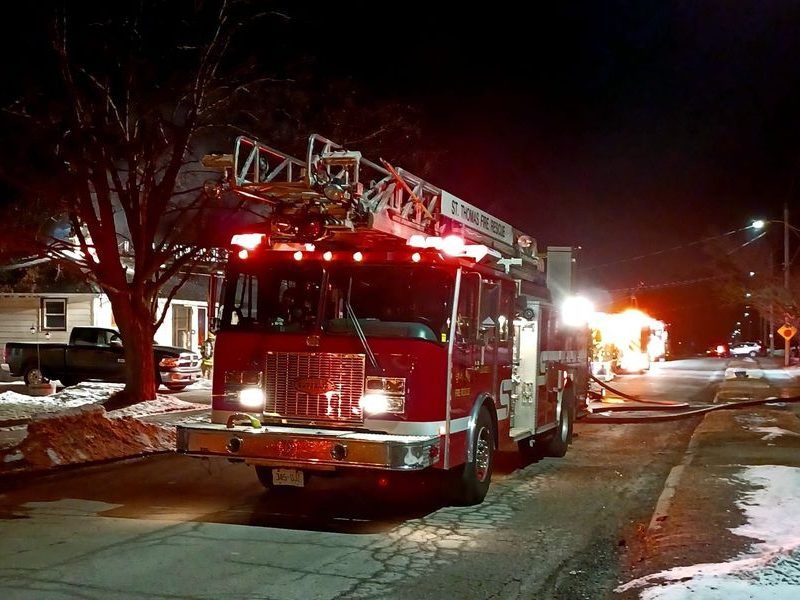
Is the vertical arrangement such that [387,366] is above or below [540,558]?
above

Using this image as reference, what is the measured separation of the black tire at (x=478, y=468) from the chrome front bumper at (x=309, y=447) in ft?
3.00

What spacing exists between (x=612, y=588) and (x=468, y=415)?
2602mm

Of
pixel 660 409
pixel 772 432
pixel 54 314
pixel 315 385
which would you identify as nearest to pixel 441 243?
pixel 315 385

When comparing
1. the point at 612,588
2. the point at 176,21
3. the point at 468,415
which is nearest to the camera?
the point at 612,588

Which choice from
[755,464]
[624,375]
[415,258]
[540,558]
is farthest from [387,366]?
[624,375]

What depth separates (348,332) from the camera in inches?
318

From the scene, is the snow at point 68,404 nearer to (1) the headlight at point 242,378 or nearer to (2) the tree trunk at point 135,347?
(2) the tree trunk at point 135,347

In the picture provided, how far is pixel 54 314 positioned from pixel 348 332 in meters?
22.5

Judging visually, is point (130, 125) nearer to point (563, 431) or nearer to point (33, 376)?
point (33, 376)

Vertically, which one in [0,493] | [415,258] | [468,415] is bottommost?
[0,493]

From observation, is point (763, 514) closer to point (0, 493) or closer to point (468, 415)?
point (468, 415)

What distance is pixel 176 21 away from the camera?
16469 millimetres

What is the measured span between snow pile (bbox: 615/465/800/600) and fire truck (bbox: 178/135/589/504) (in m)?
2.39

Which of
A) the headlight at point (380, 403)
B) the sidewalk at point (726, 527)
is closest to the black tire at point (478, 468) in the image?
the headlight at point (380, 403)
